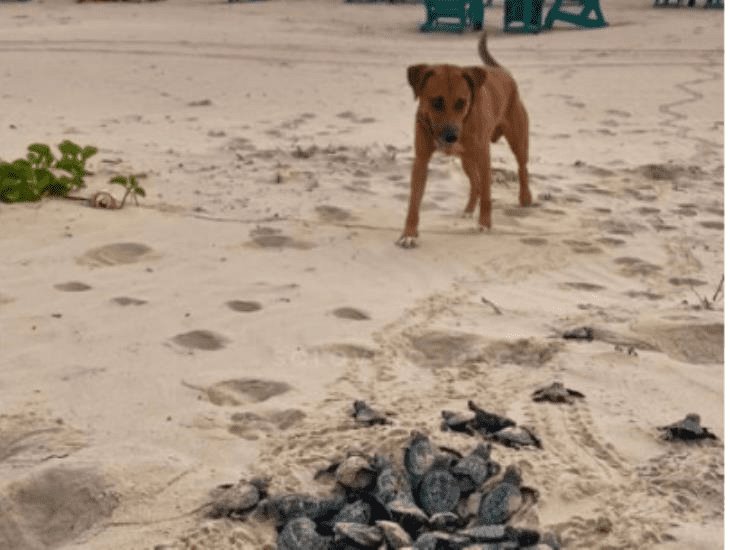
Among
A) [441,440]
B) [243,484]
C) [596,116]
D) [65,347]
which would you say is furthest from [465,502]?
[596,116]

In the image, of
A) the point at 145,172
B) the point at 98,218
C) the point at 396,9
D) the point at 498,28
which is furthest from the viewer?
the point at 396,9

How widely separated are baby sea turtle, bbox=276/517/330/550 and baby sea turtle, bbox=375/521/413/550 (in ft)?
0.48

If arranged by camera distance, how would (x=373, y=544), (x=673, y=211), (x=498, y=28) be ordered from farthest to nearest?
(x=498, y=28)
(x=673, y=211)
(x=373, y=544)

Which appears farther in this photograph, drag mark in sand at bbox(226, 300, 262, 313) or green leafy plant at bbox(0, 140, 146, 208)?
green leafy plant at bbox(0, 140, 146, 208)

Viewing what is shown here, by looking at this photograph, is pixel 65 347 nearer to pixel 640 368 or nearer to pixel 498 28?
pixel 640 368

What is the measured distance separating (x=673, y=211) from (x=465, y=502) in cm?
382

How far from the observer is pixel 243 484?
2.85m

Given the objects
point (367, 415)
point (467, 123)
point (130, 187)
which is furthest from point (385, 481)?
point (130, 187)

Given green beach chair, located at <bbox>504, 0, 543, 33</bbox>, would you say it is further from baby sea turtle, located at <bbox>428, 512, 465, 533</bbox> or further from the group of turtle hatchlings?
baby sea turtle, located at <bbox>428, 512, 465, 533</bbox>

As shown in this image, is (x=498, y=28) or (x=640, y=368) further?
(x=498, y=28)

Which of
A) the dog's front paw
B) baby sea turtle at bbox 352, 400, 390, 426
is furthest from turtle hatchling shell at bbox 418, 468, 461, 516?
the dog's front paw

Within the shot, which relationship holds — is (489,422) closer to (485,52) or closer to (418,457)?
(418,457)

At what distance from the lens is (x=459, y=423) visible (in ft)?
10.7

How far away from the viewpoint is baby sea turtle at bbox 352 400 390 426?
328cm
